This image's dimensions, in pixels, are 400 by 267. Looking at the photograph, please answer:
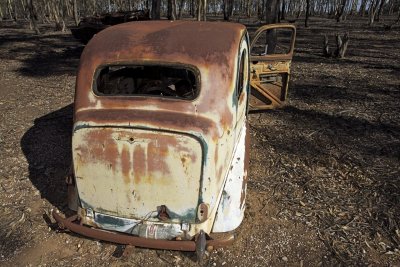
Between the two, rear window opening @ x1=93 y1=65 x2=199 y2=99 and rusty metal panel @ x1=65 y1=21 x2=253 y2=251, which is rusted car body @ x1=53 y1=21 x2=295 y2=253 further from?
rear window opening @ x1=93 y1=65 x2=199 y2=99

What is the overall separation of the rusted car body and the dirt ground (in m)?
0.38

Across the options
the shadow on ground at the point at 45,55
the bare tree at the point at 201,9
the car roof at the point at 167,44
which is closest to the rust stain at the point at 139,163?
the car roof at the point at 167,44

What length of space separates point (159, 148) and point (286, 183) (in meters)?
2.37

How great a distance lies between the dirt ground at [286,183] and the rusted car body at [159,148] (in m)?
0.38

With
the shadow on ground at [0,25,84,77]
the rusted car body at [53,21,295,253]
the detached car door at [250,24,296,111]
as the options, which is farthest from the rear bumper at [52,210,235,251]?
the shadow on ground at [0,25,84,77]

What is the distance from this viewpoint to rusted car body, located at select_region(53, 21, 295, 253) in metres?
3.12

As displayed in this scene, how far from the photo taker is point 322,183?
479 centimetres

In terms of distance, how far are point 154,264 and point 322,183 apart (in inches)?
103

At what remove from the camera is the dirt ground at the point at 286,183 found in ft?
11.6

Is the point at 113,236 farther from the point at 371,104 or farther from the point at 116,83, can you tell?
the point at 371,104

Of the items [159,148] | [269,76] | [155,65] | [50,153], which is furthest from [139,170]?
[269,76]

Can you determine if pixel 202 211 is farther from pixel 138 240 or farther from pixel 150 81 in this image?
pixel 150 81

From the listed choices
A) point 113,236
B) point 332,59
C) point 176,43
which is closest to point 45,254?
point 113,236

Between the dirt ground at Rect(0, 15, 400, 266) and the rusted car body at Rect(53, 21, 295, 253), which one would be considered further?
the dirt ground at Rect(0, 15, 400, 266)
